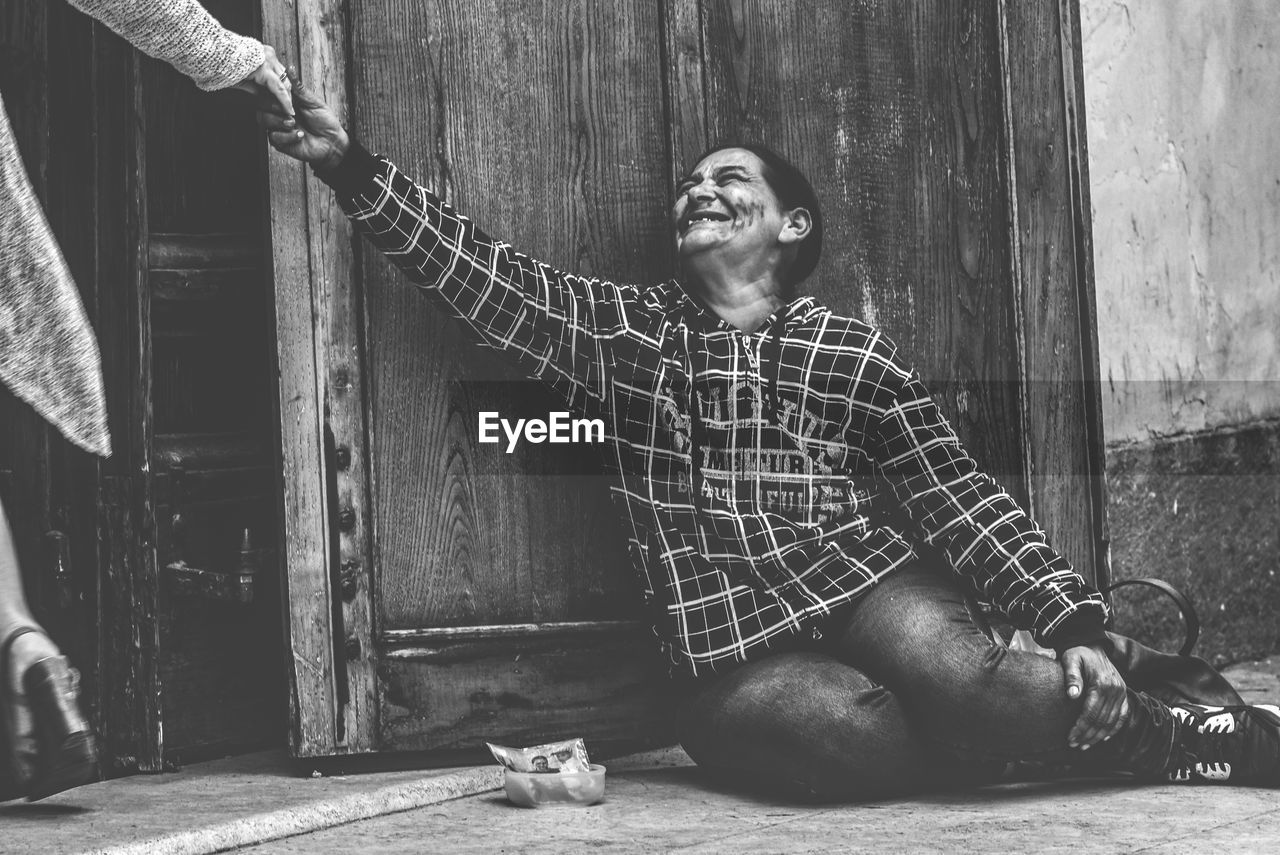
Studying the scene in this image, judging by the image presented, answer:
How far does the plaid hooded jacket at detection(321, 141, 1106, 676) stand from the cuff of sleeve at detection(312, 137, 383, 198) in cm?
13

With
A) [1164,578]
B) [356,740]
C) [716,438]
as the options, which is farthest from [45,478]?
[1164,578]

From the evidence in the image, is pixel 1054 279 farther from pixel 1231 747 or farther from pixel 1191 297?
pixel 1231 747

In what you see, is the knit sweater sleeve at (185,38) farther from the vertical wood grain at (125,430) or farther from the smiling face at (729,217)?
the smiling face at (729,217)

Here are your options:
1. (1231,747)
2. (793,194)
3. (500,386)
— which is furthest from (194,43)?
(1231,747)

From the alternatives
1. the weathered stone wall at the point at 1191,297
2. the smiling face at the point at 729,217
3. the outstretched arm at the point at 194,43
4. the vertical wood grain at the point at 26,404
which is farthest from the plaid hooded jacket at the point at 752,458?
the weathered stone wall at the point at 1191,297

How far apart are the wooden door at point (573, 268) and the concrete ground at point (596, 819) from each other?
181mm

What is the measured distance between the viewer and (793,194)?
10.5ft

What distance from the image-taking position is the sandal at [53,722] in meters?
2.15

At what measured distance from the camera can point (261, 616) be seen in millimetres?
3270

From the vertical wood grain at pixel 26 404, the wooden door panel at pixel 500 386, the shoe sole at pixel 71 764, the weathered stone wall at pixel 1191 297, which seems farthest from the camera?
the weathered stone wall at pixel 1191 297

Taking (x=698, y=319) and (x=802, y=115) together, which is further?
(x=802, y=115)

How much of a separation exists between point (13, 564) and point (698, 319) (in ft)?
4.83

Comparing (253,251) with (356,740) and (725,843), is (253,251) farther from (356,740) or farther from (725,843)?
(725,843)

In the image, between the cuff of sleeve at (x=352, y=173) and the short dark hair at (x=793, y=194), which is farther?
the short dark hair at (x=793, y=194)
